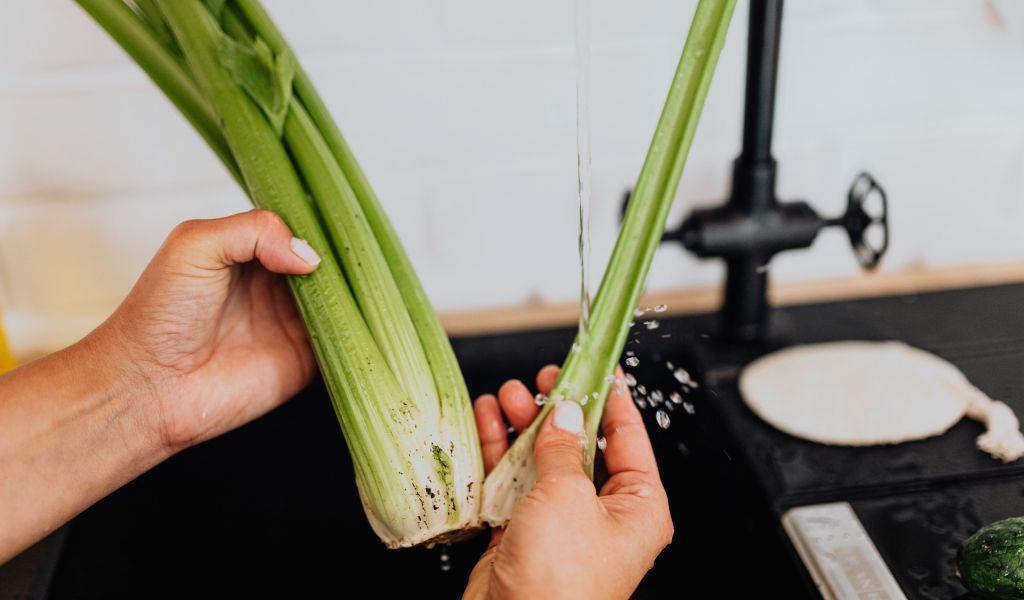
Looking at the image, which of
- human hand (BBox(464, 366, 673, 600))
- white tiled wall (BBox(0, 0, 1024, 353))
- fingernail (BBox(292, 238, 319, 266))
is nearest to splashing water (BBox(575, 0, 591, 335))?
white tiled wall (BBox(0, 0, 1024, 353))

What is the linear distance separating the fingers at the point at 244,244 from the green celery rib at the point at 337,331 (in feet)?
0.04

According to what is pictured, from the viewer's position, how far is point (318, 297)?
0.72m

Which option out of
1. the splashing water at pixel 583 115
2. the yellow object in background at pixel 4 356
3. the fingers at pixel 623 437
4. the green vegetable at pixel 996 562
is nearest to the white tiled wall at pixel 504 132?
the splashing water at pixel 583 115

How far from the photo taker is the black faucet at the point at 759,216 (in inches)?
34.1

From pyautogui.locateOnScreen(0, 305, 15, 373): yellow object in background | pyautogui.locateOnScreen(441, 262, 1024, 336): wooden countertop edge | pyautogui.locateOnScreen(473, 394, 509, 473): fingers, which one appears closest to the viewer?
pyautogui.locateOnScreen(473, 394, 509, 473): fingers

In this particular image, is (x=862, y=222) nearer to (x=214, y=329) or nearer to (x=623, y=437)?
(x=623, y=437)

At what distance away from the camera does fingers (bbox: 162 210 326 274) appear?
0.70 metres

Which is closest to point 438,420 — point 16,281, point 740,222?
point 740,222

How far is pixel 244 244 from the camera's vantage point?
2.32ft

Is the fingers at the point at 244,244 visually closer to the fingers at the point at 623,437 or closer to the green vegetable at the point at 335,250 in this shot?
the green vegetable at the point at 335,250

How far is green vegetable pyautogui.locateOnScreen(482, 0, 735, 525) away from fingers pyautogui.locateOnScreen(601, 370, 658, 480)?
0.03 meters

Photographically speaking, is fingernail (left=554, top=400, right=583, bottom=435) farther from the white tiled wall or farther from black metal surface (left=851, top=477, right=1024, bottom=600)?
the white tiled wall

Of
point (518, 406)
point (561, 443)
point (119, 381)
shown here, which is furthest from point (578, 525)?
point (119, 381)

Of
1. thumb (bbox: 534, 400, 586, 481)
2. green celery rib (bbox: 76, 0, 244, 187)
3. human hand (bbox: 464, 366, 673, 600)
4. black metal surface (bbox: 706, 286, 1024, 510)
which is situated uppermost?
green celery rib (bbox: 76, 0, 244, 187)
